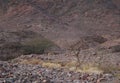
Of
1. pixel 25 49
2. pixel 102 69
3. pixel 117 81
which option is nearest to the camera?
pixel 117 81

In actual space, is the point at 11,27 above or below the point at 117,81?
below

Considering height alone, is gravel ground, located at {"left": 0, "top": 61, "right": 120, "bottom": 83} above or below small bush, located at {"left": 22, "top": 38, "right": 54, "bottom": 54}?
above

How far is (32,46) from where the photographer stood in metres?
41.2

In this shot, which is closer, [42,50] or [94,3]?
[42,50]

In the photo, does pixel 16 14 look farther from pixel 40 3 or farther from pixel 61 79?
pixel 61 79

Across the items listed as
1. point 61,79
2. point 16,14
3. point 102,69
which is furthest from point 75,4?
point 61,79

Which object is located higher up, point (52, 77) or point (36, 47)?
point (52, 77)

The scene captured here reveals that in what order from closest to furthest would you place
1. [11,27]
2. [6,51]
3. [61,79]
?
[61,79] → [6,51] → [11,27]

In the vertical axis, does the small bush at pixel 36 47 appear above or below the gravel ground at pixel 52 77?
below

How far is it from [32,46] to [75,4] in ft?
112

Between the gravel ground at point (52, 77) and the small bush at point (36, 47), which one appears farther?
the small bush at point (36, 47)

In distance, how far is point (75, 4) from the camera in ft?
244

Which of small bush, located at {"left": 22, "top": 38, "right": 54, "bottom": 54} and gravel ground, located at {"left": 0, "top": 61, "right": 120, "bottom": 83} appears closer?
gravel ground, located at {"left": 0, "top": 61, "right": 120, "bottom": 83}

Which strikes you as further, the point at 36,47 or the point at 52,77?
the point at 36,47
